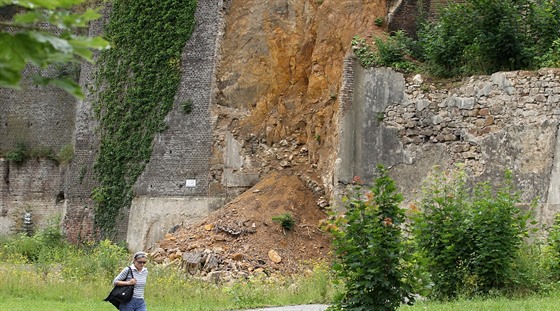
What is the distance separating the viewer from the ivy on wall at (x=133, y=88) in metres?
27.2

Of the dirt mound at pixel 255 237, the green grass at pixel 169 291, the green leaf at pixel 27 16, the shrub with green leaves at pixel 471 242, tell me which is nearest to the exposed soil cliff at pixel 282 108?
the dirt mound at pixel 255 237

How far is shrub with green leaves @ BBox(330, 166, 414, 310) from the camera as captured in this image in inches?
405

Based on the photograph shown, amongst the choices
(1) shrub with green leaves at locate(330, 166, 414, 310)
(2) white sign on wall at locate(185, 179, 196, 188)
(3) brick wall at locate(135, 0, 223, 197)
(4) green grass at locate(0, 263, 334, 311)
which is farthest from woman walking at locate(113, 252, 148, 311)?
(2) white sign on wall at locate(185, 179, 196, 188)

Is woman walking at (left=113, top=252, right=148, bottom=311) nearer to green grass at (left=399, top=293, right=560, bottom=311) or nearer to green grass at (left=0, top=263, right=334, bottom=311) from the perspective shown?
green grass at (left=399, top=293, right=560, bottom=311)

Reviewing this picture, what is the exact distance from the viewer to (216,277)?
20969 mm

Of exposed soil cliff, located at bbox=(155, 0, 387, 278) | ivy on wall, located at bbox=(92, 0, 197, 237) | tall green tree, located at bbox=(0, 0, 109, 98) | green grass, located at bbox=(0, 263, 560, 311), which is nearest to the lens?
tall green tree, located at bbox=(0, 0, 109, 98)

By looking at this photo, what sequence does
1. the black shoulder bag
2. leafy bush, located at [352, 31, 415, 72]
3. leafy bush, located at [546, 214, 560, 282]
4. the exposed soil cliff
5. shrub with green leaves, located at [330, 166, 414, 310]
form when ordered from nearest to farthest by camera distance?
1. shrub with green leaves, located at [330, 166, 414, 310]
2. the black shoulder bag
3. leafy bush, located at [546, 214, 560, 282]
4. leafy bush, located at [352, 31, 415, 72]
5. the exposed soil cliff

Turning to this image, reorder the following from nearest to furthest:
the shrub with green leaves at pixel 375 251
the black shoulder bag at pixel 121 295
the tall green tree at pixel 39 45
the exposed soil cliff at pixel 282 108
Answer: the tall green tree at pixel 39 45 < the shrub with green leaves at pixel 375 251 < the black shoulder bag at pixel 121 295 < the exposed soil cliff at pixel 282 108

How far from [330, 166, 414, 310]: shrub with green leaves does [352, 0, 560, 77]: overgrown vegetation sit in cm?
1107

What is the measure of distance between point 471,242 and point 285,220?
26.8 feet

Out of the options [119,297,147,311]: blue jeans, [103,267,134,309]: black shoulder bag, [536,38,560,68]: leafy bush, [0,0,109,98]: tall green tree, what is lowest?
[119,297,147,311]: blue jeans

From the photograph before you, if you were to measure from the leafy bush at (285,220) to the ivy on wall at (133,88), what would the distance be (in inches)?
228

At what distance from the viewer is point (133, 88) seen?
92.0 feet

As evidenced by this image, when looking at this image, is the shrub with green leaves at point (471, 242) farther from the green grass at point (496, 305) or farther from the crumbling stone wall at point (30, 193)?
the crumbling stone wall at point (30, 193)
